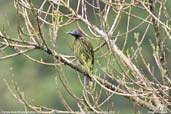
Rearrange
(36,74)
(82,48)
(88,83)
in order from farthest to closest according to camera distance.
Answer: (36,74), (82,48), (88,83)

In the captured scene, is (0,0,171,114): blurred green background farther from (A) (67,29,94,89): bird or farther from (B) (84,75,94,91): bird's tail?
(B) (84,75,94,91): bird's tail

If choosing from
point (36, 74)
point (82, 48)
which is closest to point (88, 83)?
point (82, 48)

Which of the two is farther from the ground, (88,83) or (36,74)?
(88,83)

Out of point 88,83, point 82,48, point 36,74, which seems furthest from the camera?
point 36,74

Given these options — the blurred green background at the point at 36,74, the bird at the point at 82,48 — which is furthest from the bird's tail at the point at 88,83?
the blurred green background at the point at 36,74

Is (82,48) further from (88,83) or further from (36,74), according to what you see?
(36,74)

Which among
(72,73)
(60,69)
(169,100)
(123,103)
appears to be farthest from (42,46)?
(72,73)

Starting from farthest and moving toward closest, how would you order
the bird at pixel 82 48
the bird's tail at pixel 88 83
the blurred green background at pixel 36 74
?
the blurred green background at pixel 36 74, the bird at pixel 82 48, the bird's tail at pixel 88 83

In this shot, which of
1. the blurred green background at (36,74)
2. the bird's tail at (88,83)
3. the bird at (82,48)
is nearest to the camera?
the bird's tail at (88,83)

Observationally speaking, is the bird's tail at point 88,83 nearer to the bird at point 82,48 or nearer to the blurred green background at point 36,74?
the bird at point 82,48

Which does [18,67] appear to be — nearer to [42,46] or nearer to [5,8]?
[5,8]

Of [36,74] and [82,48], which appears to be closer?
[82,48]

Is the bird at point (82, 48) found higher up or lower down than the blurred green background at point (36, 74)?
higher up

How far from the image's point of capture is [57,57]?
5.56m
